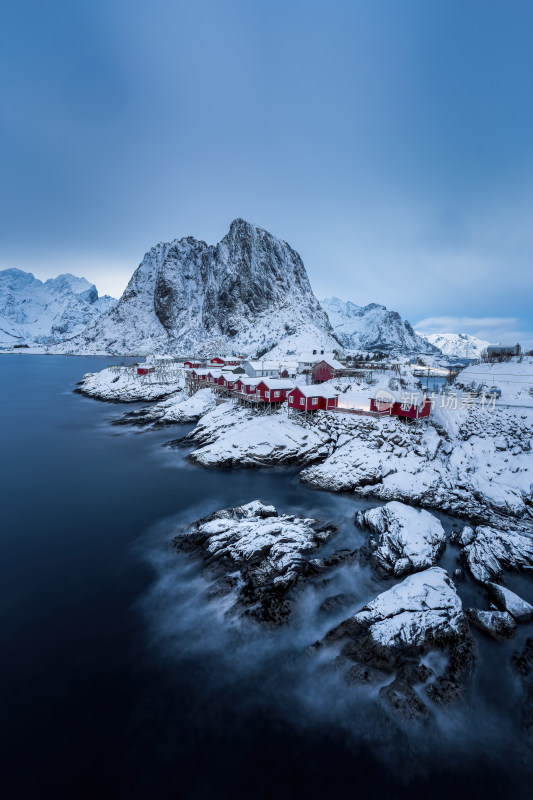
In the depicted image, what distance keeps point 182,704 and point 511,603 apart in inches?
556

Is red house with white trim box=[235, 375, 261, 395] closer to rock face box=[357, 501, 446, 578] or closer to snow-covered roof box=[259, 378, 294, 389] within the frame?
snow-covered roof box=[259, 378, 294, 389]

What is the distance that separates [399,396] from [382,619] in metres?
24.4

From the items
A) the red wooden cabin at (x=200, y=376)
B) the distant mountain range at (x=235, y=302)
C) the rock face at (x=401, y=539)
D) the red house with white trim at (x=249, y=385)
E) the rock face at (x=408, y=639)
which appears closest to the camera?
the rock face at (x=408, y=639)

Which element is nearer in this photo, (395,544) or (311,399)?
(395,544)

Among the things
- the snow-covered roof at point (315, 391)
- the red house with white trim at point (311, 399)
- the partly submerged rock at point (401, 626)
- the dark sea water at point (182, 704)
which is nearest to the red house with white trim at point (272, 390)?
the red house with white trim at point (311, 399)

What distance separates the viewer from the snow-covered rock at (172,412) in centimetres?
4684

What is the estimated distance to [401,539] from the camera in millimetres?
17531

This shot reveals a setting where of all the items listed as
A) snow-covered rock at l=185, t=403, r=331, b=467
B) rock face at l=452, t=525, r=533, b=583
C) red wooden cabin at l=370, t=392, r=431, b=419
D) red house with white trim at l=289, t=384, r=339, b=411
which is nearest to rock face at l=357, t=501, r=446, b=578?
rock face at l=452, t=525, r=533, b=583

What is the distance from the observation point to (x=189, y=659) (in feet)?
39.7

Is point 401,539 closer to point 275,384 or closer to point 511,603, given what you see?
point 511,603

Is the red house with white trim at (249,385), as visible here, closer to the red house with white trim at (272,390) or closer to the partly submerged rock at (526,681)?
the red house with white trim at (272,390)

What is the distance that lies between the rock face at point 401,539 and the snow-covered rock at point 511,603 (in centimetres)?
274

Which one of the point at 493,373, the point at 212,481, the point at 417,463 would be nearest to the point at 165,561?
the point at 212,481

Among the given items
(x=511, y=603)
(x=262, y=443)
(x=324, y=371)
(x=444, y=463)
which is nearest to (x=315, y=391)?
(x=262, y=443)
